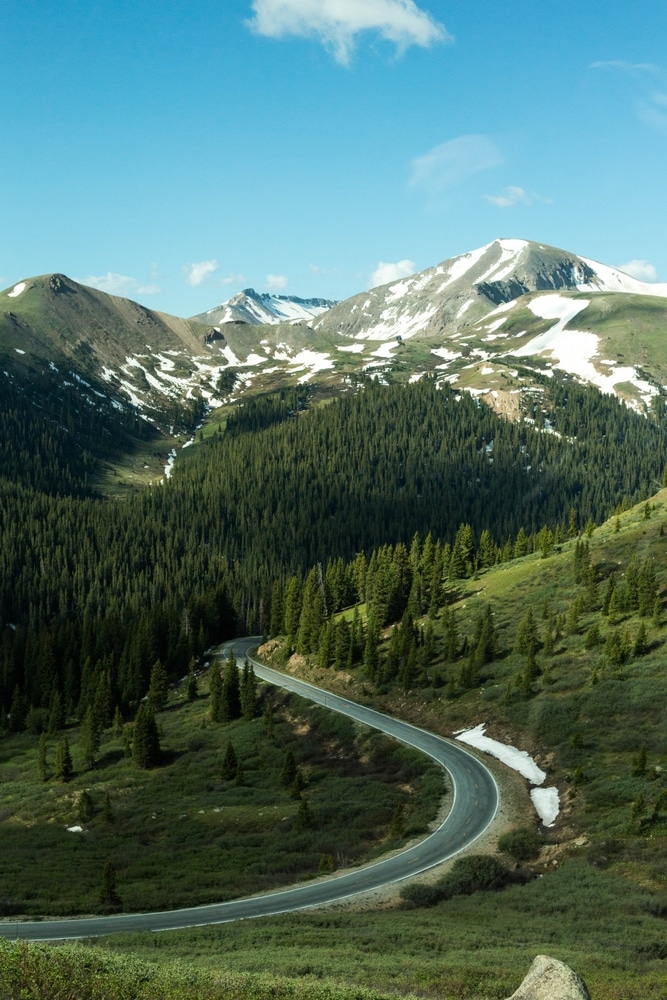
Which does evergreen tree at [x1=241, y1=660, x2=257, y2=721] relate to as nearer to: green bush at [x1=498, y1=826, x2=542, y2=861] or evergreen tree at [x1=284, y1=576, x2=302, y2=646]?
evergreen tree at [x1=284, y1=576, x2=302, y2=646]

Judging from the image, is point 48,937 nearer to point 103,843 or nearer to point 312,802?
point 103,843

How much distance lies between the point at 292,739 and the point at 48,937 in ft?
163

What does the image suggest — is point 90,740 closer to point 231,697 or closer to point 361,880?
point 231,697

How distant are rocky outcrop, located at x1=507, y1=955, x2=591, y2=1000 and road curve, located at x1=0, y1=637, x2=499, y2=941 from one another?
23.9m

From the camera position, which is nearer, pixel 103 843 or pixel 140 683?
pixel 103 843

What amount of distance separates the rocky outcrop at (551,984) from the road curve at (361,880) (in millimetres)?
23900

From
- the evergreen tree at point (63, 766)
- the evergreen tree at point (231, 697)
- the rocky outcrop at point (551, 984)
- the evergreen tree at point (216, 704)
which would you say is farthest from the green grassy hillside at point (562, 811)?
the evergreen tree at point (63, 766)

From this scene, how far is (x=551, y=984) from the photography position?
1964 cm

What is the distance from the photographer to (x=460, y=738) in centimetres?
7725

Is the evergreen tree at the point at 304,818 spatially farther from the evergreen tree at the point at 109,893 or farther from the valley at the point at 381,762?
the evergreen tree at the point at 109,893

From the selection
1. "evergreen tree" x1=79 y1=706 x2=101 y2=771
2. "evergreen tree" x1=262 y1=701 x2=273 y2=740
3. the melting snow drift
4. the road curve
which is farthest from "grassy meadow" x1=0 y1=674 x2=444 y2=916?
the melting snow drift

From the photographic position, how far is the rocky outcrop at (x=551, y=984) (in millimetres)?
19250

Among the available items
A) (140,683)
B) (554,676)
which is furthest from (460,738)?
(140,683)

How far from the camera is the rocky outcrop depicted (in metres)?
19.2
